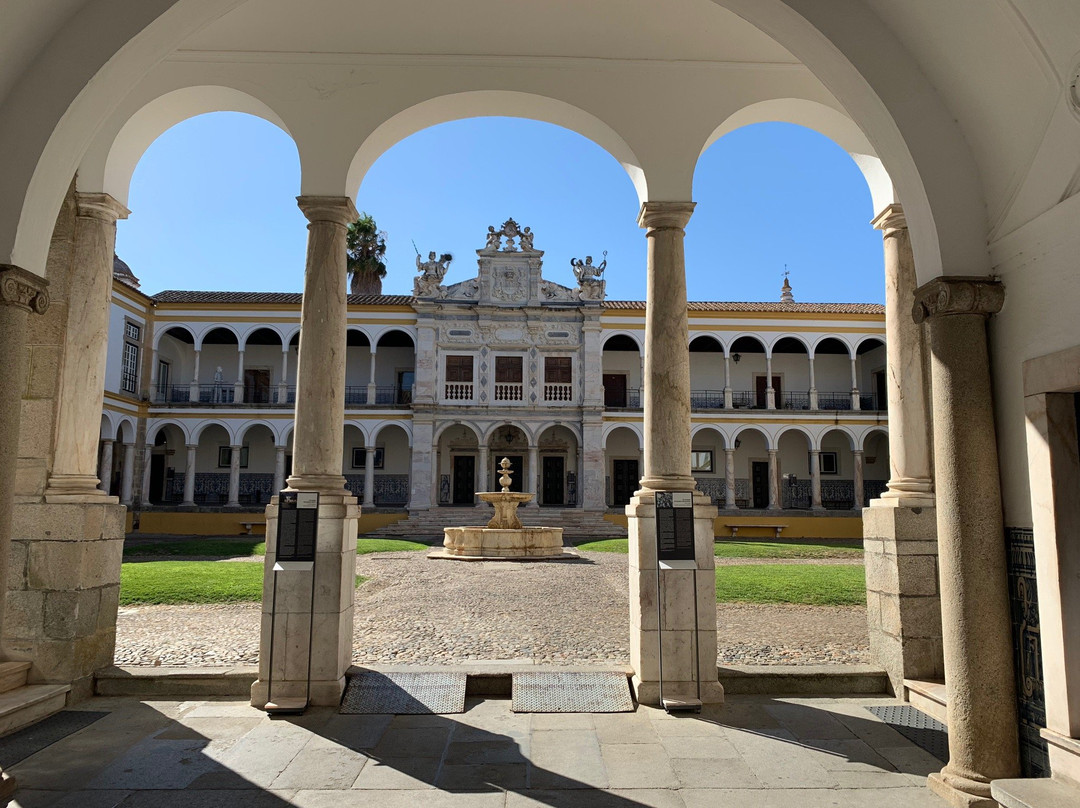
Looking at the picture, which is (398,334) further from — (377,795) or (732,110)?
(377,795)

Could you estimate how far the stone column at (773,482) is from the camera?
90.7ft

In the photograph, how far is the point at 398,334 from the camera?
29.4 metres

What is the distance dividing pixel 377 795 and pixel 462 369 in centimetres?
2465

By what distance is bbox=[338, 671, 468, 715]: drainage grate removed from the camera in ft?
15.4

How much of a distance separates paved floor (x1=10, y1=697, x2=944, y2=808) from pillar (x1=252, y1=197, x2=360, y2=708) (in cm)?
28

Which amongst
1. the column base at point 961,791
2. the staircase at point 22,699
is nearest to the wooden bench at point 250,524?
the staircase at point 22,699

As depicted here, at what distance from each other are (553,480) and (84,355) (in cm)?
2420

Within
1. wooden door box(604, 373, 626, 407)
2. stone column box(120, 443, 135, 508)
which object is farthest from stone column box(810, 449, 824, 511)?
stone column box(120, 443, 135, 508)

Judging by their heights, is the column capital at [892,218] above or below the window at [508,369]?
below

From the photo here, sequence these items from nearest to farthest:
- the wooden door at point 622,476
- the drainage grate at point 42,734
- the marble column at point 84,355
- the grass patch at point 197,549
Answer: the drainage grate at point 42,734, the marble column at point 84,355, the grass patch at point 197,549, the wooden door at point 622,476

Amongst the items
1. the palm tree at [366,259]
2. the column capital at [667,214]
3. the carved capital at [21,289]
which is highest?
the palm tree at [366,259]

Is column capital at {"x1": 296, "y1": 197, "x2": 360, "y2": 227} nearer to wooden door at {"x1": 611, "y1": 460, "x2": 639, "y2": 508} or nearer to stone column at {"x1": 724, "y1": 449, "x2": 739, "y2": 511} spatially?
stone column at {"x1": 724, "y1": 449, "x2": 739, "y2": 511}

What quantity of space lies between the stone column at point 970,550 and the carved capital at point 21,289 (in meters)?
4.29

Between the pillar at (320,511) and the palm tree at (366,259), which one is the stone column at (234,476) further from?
the pillar at (320,511)
